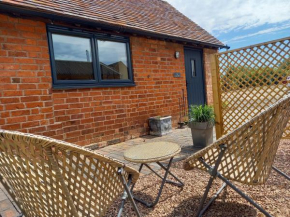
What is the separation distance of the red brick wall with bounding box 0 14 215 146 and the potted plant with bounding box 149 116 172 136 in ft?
0.57

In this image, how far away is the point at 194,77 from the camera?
22.3 feet

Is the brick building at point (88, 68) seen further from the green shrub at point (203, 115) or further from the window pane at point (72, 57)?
the green shrub at point (203, 115)

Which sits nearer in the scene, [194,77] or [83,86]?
[83,86]

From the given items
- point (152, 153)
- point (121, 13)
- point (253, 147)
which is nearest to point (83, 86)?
point (121, 13)

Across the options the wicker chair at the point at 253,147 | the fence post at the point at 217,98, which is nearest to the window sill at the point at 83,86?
the fence post at the point at 217,98

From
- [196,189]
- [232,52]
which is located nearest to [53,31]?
[232,52]

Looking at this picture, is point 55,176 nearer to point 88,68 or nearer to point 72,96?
point 72,96

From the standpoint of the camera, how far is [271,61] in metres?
3.42

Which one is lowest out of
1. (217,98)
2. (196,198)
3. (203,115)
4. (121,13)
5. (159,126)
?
(196,198)

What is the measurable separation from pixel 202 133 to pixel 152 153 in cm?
198

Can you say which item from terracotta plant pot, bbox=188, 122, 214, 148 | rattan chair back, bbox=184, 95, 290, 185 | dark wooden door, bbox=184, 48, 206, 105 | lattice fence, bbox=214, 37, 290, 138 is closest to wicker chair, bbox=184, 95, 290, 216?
rattan chair back, bbox=184, 95, 290, 185

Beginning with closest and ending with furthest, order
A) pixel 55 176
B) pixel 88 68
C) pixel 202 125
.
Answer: pixel 55 176
pixel 202 125
pixel 88 68

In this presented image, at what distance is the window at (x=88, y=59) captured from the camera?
3.84 m

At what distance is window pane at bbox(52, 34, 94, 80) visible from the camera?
3.86 m
